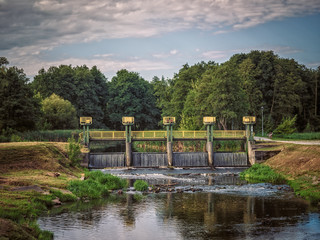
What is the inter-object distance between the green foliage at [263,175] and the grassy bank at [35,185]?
13.4 m

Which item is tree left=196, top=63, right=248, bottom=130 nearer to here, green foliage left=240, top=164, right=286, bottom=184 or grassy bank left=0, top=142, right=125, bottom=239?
green foliage left=240, top=164, right=286, bottom=184

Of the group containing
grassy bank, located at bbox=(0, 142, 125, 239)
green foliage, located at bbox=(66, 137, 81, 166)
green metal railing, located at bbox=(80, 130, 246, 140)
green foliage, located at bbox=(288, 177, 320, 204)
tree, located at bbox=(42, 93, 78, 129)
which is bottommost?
green foliage, located at bbox=(288, 177, 320, 204)

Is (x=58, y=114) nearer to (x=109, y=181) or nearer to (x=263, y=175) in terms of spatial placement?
(x=109, y=181)

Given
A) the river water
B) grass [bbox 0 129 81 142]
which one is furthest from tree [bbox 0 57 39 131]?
the river water

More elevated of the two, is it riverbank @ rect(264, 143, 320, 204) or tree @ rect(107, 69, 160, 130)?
tree @ rect(107, 69, 160, 130)

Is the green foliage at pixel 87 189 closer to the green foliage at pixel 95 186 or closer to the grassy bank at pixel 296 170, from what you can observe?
the green foliage at pixel 95 186

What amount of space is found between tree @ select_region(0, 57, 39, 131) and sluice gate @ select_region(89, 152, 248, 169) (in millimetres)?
21970

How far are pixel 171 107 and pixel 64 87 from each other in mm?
29635

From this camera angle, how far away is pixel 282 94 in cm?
8219

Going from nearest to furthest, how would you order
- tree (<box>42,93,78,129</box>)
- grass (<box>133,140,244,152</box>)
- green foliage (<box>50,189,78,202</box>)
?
green foliage (<box>50,189,78,202</box>) < grass (<box>133,140,244,152</box>) < tree (<box>42,93,78,129</box>)

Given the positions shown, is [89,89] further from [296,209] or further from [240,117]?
[296,209]

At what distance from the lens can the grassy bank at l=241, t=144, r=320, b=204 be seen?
32.5 meters

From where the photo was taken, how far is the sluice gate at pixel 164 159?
163 ft

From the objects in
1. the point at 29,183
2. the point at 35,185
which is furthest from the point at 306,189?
the point at 29,183
